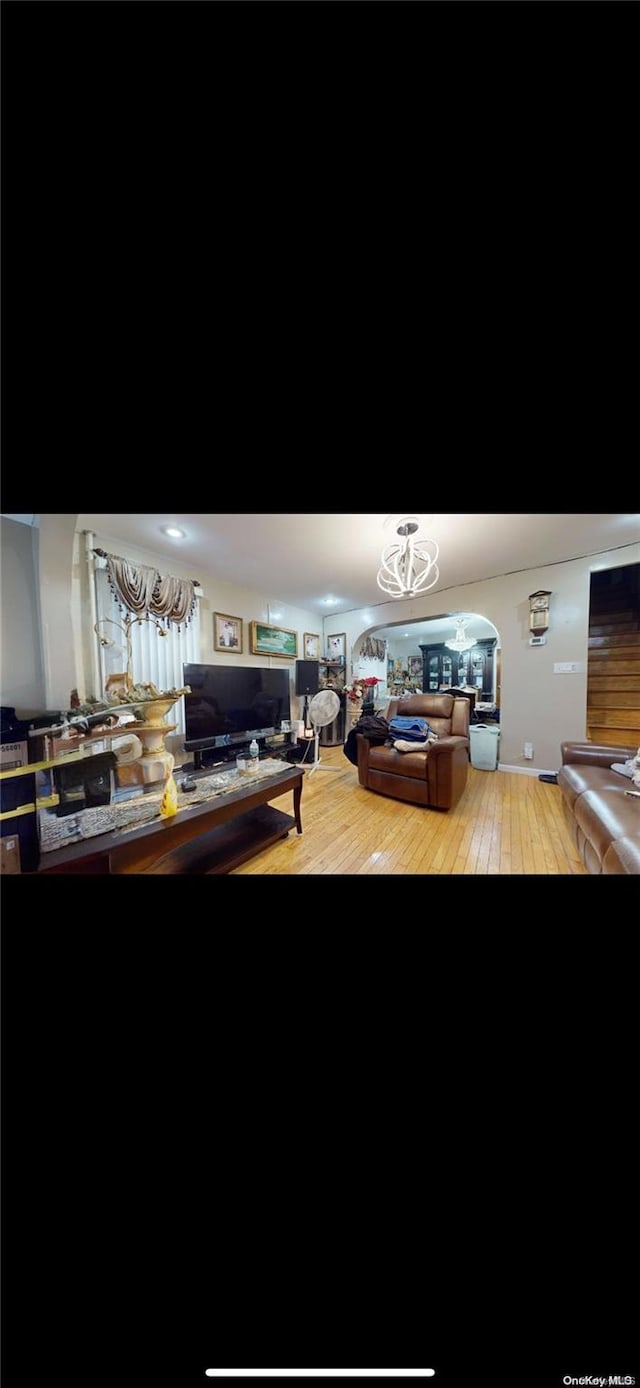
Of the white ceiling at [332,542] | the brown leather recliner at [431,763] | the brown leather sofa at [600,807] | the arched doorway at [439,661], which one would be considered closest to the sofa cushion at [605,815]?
the brown leather sofa at [600,807]

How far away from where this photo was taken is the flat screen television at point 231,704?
168cm

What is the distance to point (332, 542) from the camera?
146 cm

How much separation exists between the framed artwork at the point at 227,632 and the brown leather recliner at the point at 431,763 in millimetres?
1070

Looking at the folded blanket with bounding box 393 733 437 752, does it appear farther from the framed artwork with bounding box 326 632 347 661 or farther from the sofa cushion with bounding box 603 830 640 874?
the sofa cushion with bounding box 603 830 640 874

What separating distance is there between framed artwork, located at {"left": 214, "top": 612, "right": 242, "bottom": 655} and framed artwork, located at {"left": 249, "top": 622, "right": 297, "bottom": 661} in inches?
3.2

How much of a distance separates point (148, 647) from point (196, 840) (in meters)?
0.91

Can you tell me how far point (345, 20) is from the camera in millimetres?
554

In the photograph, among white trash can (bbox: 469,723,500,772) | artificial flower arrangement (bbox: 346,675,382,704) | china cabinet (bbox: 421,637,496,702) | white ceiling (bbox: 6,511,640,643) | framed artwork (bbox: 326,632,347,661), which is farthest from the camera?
china cabinet (bbox: 421,637,496,702)

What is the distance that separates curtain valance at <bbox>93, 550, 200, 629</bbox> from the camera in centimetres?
126

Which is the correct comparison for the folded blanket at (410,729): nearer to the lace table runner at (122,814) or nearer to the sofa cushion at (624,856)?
the lace table runner at (122,814)

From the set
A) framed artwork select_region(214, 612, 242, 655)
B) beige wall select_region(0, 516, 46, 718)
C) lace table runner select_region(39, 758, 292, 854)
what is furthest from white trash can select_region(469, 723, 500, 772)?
beige wall select_region(0, 516, 46, 718)
